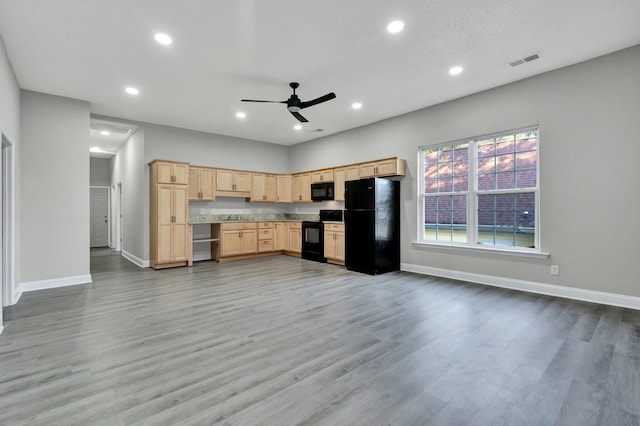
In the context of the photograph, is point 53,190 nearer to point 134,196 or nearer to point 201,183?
point 134,196

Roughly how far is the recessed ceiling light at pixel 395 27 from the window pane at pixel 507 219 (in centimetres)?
305

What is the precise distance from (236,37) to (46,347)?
11.3 feet

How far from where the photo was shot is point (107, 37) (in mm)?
3242

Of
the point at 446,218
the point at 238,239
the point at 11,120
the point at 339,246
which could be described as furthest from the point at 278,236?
the point at 11,120

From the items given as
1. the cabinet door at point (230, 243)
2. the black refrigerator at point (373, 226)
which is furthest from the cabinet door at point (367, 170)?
the cabinet door at point (230, 243)

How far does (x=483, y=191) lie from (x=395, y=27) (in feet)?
9.97

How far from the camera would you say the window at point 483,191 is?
14.7 feet

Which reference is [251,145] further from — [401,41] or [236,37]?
[401,41]

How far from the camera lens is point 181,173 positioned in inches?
251

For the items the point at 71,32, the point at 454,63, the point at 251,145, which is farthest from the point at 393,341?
the point at 251,145

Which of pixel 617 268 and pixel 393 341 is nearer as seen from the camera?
pixel 393 341

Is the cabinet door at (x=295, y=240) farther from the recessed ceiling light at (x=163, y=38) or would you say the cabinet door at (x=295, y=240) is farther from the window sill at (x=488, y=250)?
the recessed ceiling light at (x=163, y=38)

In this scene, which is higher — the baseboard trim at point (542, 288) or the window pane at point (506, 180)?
the window pane at point (506, 180)

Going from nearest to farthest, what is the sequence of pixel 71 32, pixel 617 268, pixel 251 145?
1. pixel 71 32
2. pixel 617 268
3. pixel 251 145
